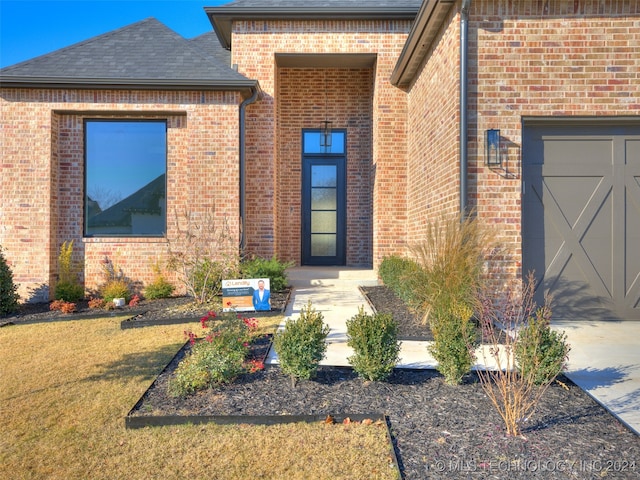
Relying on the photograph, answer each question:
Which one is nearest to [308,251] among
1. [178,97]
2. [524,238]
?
[178,97]

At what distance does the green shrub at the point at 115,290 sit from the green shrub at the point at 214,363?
14.5ft

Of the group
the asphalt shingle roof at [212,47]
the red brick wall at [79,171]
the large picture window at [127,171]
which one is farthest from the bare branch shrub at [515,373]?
the asphalt shingle roof at [212,47]

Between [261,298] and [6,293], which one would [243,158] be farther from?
[6,293]

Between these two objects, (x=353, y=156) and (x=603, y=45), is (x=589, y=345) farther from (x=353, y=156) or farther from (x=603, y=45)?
(x=353, y=156)

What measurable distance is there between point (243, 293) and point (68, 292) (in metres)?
3.75

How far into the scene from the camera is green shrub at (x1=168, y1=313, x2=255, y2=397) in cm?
345

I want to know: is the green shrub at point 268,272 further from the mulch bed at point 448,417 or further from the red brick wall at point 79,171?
the mulch bed at point 448,417

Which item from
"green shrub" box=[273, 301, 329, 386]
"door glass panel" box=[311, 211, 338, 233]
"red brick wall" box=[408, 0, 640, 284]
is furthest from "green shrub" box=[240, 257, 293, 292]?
"green shrub" box=[273, 301, 329, 386]

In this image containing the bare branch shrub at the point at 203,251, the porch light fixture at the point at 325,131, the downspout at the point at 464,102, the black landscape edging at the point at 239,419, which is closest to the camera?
the black landscape edging at the point at 239,419

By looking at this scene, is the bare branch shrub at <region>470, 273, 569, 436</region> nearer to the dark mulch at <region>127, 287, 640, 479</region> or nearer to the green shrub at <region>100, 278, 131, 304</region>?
the dark mulch at <region>127, 287, 640, 479</region>

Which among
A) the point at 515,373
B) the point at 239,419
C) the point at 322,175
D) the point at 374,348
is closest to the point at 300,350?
the point at 374,348

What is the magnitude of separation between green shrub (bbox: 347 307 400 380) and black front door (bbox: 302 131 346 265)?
24.0ft

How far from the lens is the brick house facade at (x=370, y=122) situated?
589 centimetres

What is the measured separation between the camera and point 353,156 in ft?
35.3
